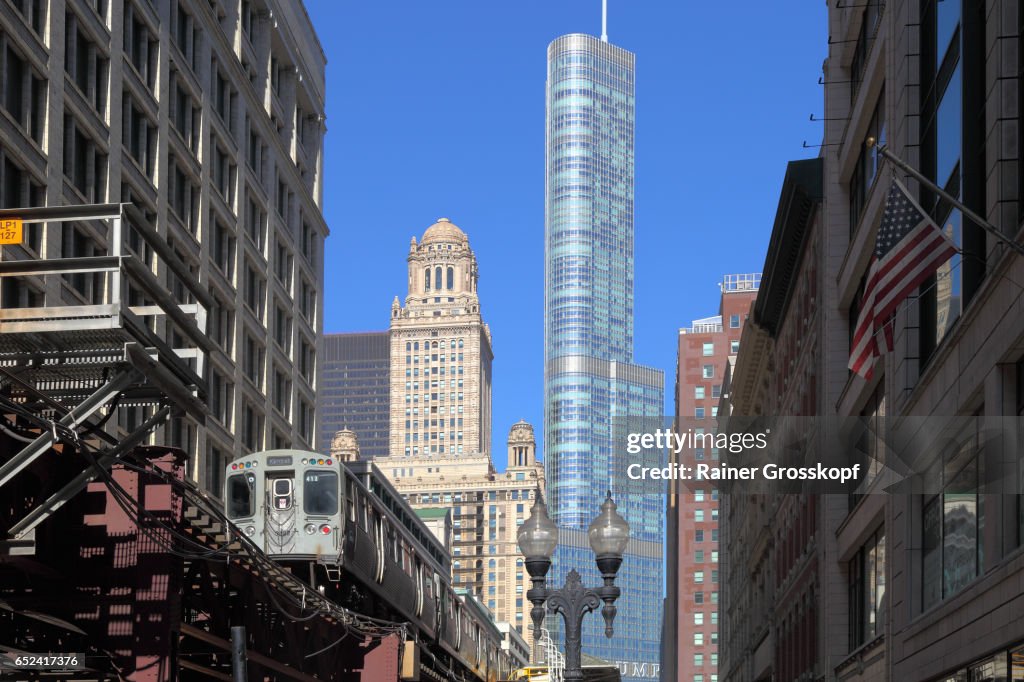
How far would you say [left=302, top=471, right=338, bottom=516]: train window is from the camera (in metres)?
35.1

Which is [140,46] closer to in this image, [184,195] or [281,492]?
[184,195]

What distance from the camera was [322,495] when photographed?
3522 centimetres

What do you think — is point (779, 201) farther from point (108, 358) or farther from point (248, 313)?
point (108, 358)

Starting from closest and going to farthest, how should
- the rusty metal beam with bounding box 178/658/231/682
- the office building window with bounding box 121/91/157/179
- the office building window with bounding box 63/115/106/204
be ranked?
the rusty metal beam with bounding box 178/658/231/682, the office building window with bounding box 63/115/106/204, the office building window with bounding box 121/91/157/179

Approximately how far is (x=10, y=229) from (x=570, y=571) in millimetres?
13361

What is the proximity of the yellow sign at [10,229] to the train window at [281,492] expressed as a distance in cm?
2004

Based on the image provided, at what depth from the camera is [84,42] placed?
50.4 meters

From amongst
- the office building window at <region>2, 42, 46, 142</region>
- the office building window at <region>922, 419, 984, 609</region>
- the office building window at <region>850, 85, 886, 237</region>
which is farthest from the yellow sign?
the office building window at <region>2, 42, 46, 142</region>

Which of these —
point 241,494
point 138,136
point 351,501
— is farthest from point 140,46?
point 351,501

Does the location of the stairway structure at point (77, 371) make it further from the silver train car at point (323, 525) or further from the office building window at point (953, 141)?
the silver train car at point (323, 525)

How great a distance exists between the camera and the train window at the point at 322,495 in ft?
115

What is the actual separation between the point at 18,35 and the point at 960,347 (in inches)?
1089

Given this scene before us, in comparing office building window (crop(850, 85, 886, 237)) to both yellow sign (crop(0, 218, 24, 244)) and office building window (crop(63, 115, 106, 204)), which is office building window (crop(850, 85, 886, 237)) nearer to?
office building window (crop(63, 115, 106, 204))

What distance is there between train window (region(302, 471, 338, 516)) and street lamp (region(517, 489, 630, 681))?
822cm
